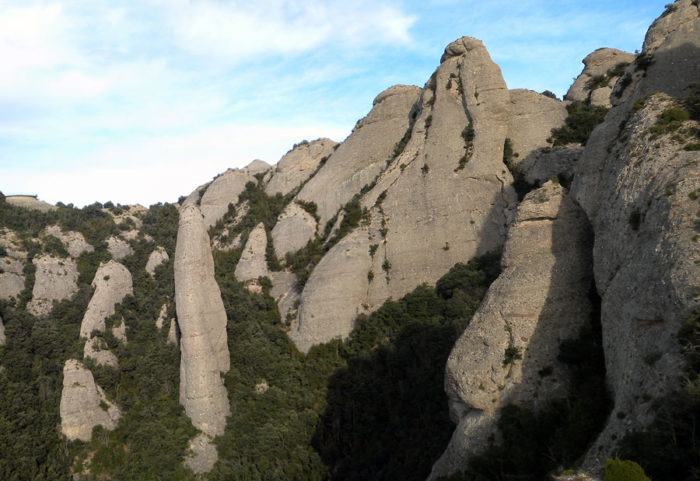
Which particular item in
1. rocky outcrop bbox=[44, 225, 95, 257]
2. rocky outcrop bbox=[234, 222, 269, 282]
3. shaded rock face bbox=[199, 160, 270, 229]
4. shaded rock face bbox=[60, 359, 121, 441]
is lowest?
shaded rock face bbox=[60, 359, 121, 441]

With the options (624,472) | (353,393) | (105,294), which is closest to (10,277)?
(105,294)

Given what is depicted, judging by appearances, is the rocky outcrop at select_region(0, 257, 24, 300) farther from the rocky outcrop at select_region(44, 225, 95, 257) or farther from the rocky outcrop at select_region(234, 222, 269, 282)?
the rocky outcrop at select_region(234, 222, 269, 282)

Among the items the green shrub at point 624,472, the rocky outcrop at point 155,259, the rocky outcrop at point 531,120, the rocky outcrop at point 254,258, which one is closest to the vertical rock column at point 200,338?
the rocky outcrop at point 254,258

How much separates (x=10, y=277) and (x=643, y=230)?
43476 millimetres

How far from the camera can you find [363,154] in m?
47.9

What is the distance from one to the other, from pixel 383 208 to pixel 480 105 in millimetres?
10259

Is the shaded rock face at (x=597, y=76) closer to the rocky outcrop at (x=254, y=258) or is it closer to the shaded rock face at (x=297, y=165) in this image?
the shaded rock face at (x=297, y=165)

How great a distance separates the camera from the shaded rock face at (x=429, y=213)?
3641 centimetres

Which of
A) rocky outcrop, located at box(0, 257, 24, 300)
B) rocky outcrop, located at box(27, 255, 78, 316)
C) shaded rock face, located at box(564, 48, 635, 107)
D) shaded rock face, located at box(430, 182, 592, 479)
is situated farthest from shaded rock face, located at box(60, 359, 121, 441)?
shaded rock face, located at box(564, 48, 635, 107)

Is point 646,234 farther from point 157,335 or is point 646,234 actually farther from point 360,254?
point 157,335

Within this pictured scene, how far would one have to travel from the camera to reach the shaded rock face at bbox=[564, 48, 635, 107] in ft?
143

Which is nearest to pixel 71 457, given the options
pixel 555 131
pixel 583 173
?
pixel 583 173

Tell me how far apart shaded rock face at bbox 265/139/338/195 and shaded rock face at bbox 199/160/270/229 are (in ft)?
11.0

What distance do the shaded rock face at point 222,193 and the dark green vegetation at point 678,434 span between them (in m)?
46.9
